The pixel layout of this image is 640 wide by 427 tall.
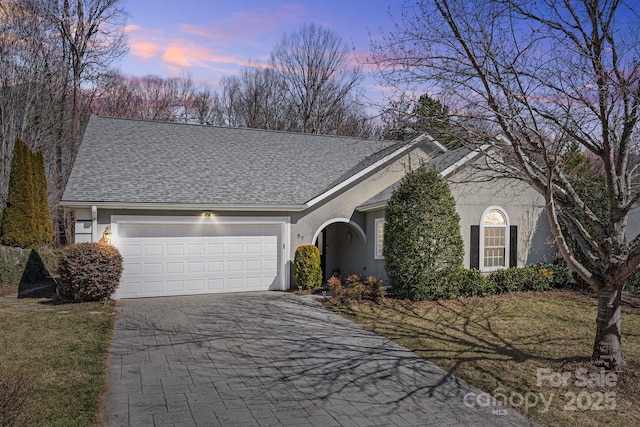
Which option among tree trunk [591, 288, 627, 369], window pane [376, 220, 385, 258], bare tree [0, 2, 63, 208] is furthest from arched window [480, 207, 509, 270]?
bare tree [0, 2, 63, 208]

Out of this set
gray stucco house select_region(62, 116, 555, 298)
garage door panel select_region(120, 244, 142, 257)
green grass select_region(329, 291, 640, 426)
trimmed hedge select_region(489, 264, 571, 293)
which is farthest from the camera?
trimmed hedge select_region(489, 264, 571, 293)

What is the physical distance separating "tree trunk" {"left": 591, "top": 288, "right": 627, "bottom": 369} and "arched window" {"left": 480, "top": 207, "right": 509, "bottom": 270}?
6971 millimetres

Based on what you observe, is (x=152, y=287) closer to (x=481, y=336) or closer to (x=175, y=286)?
(x=175, y=286)

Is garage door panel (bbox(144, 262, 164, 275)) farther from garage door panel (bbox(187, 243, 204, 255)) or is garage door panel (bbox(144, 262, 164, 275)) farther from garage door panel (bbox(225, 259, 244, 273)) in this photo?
garage door panel (bbox(225, 259, 244, 273))

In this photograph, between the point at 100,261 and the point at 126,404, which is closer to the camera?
the point at 126,404

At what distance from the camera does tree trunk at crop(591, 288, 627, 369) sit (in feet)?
22.3

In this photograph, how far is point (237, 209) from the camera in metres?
13.7

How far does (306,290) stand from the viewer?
14070 millimetres

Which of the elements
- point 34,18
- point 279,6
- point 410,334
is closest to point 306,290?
point 410,334

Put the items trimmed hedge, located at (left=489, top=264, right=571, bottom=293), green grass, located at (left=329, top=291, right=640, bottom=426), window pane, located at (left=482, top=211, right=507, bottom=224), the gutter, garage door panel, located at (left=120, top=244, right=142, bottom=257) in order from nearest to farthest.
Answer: green grass, located at (left=329, top=291, right=640, bottom=426), the gutter, garage door panel, located at (left=120, top=244, right=142, bottom=257), trimmed hedge, located at (left=489, top=264, right=571, bottom=293), window pane, located at (left=482, top=211, right=507, bottom=224)

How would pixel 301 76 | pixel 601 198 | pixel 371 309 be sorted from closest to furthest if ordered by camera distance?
pixel 371 309 → pixel 601 198 → pixel 301 76

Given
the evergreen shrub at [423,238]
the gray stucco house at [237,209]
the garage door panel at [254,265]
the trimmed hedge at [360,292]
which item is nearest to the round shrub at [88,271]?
the gray stucco house at [237,209]

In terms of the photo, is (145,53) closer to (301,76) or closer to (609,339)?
(301,76)

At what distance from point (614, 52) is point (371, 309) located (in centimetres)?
717
